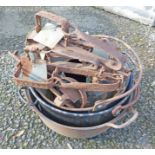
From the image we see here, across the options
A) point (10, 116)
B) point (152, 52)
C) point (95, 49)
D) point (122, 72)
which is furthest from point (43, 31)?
point (152, 52)

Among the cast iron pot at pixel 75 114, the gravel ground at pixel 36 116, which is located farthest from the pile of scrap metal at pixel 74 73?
the gravel ground at pixel 36 116

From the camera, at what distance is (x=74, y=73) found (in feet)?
4.47

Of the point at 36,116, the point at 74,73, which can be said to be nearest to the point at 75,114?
the point at 74,73

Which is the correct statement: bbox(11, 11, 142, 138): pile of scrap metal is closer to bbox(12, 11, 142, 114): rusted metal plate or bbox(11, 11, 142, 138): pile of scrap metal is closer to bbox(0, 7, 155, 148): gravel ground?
bbox(12, 11, 142, 114): rusted metal plate

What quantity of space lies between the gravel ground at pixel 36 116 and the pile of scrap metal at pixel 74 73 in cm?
24

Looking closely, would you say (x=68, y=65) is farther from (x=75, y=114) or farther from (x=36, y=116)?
(x=36, y=116)

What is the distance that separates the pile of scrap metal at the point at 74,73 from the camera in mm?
1304

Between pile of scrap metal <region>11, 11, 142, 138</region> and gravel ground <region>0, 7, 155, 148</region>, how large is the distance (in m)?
0.24

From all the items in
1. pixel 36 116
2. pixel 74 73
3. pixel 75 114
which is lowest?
pixel 36 116

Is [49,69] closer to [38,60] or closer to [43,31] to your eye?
[38,60]

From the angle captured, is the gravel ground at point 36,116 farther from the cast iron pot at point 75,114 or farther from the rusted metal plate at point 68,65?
the rusted metal plate at point 68,65

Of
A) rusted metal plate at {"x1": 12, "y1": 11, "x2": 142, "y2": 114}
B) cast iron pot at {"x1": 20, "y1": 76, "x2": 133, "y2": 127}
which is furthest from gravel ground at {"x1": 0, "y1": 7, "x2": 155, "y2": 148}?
rusted metal plate at {"x1": 12, "y1": 11, "x2": 142, "y2": 114}

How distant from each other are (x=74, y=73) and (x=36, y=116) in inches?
18.5

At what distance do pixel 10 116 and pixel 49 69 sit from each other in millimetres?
486
